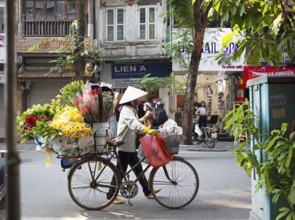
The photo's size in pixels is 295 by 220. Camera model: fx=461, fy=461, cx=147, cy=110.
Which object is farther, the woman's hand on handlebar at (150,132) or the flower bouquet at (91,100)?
the flower bouquet at (91,100)

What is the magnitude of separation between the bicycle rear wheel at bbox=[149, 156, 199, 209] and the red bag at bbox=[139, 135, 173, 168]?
203mm

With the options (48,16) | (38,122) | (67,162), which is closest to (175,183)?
(67,162)

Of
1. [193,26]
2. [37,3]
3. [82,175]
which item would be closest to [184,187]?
[82,175]

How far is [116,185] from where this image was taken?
6.42m

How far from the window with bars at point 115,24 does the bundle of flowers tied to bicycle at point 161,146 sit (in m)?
16.9

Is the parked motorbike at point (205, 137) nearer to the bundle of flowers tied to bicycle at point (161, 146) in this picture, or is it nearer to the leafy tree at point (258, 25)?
the bundle of flowers tied to bicycle at point (161, 146)

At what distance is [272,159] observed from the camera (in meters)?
3.80

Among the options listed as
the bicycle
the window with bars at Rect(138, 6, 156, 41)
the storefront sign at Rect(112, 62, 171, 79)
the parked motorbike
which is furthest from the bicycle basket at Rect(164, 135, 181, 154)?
the window with bars at Rect(138, 6, 156, 41)

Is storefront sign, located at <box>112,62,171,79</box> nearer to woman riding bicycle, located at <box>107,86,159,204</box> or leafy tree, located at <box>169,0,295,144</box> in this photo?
woman riding bicycle, located at <box>107,86,159,204</box>

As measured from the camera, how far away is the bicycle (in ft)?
21.0

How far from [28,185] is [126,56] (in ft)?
47.3

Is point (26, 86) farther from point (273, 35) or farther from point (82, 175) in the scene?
point (273, 35)

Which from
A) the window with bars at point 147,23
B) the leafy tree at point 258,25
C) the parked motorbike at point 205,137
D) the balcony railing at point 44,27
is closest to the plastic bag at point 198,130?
the parked motorbike at point 205,137

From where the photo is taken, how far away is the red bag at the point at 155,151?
630cm
